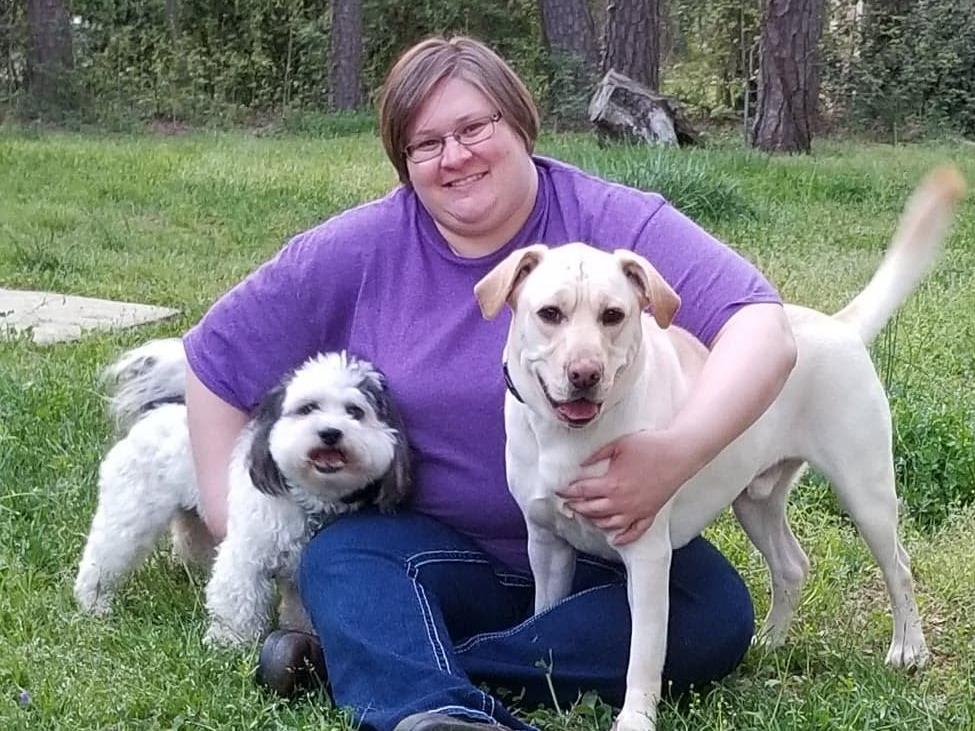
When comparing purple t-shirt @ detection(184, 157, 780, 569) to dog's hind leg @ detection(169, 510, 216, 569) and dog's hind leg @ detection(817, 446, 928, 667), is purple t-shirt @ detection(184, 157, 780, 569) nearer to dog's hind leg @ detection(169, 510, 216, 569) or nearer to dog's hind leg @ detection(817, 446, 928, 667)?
dog's hind leg @ detection(817, 446, 928, 667)

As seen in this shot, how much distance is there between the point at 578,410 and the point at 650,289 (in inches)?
9.5

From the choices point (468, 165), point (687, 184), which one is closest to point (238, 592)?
point (468, 165)

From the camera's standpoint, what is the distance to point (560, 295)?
95.0 inches

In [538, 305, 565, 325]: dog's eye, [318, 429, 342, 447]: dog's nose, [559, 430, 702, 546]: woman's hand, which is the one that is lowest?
[318, 429, 342, 447]: dog's nose

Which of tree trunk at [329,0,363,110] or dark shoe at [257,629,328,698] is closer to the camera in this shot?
dark shoe at [257,629,328,698]

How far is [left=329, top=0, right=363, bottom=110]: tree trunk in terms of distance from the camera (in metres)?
16.9

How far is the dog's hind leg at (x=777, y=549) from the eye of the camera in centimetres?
322

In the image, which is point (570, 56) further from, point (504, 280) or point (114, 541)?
point (504, 280)

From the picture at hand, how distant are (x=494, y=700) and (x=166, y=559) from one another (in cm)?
135

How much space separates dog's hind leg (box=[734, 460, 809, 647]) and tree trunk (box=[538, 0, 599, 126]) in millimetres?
12392

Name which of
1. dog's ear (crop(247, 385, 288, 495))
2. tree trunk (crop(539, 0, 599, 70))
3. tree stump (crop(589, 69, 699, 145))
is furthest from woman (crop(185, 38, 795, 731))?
tree trunk (crop(539, 0, 599, 70))

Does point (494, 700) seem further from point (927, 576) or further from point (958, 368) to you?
point (958, 368)

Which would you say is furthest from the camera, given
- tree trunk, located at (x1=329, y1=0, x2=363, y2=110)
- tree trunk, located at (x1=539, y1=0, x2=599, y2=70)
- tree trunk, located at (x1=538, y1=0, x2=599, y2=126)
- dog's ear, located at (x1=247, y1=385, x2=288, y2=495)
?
tree trunk, located at (x1=329, y1=0, x2=363, y2=110)

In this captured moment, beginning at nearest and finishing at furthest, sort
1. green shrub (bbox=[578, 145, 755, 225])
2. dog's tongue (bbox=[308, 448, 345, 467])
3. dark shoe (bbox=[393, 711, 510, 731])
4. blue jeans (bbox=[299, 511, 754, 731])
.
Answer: dark shoe (bbox=[393, 711, 510, 731]), blue jeans (bbox=[299, 511, 754, 731]), dog's tongue (bbox=[308, 448, 345, 467]), green shrub (bbox=[578, 145, 755, 225])
